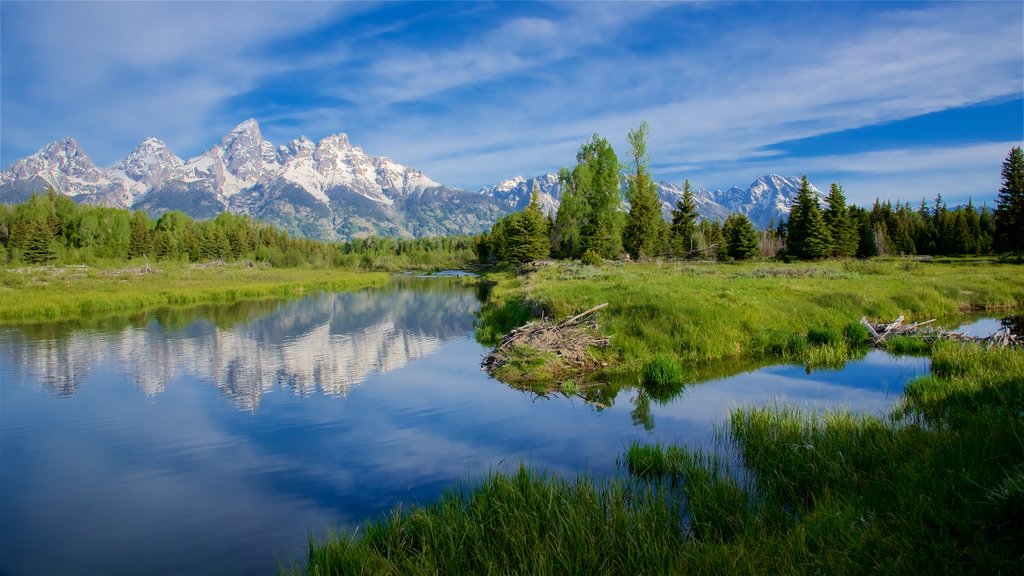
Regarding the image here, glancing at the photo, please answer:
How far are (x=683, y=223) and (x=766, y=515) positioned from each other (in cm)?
7460

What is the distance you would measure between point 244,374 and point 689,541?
779 inches

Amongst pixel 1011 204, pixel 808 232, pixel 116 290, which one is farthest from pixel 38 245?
pixel 1011 204

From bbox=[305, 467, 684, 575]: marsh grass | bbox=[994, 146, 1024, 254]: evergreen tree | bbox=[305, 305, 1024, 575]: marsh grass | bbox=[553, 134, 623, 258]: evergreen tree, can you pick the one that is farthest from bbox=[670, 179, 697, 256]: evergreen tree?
bbox=[305, 467, 684, 575]: marsh grass

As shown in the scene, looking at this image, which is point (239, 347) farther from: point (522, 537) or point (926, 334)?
point (926, 334)

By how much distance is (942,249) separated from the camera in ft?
303

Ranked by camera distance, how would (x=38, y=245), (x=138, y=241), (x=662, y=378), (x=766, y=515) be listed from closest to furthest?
(x=766, y=515) → (x=662, y=378) → (x=38, y=245) → (x=138, y=241)

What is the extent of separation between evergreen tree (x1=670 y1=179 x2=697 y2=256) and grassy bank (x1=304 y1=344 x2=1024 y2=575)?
68799mm

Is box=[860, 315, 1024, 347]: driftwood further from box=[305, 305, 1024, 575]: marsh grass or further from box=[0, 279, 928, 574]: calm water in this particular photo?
box=[305, 305, 1024, 575]: marsh grass

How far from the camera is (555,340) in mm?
21016

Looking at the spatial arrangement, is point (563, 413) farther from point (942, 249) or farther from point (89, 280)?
point (942, 249)

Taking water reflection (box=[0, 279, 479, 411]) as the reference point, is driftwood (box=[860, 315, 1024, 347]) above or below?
above

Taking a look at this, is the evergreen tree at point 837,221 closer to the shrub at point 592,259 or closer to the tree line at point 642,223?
the tree line at point 642,223

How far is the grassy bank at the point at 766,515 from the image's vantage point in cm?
592

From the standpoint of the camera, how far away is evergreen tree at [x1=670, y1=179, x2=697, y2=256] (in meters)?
76.5
